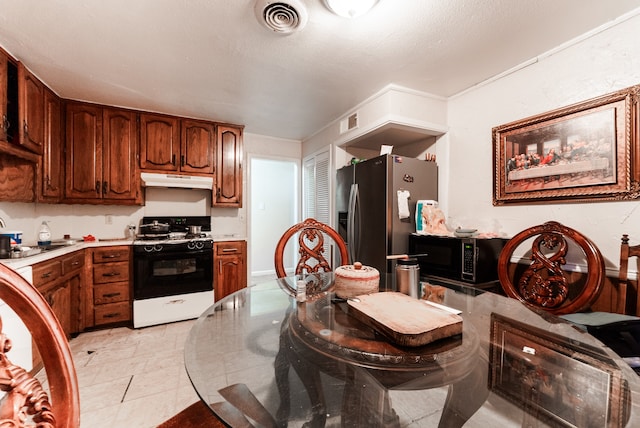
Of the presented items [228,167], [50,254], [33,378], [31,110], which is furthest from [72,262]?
[33,378]

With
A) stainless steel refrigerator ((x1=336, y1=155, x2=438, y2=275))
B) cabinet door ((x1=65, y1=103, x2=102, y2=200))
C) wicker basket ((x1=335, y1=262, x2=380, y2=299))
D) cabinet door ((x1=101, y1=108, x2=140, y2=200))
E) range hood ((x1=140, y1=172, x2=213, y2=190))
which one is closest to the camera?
wicker basket ((x1=335, y1=262, x2=380, y2=299))

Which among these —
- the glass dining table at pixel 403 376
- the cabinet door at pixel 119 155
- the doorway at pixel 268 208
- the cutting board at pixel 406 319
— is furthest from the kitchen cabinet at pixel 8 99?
the doorway at pixel 268 208

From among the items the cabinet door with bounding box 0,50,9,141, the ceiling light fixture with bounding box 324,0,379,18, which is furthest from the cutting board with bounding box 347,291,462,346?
the cabinet door with bounding box 0,50,9,141

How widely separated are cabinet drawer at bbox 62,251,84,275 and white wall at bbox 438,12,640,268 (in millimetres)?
3531

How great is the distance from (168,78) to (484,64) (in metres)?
2.66

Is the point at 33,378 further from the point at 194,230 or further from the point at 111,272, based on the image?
the point at 194,230

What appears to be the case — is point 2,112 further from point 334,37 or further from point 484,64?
point 484,64

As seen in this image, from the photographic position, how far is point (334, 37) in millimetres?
1831

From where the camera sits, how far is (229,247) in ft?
11.1

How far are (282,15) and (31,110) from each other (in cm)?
232

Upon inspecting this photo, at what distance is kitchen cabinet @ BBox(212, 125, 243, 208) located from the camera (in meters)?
3.55

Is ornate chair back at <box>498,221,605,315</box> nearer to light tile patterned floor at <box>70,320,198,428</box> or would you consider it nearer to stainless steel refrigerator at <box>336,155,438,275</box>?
stainless steel refrigerator at <box>336,155,438,275</box>

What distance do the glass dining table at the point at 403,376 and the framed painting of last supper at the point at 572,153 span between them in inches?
50.2

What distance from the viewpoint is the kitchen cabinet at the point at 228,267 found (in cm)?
330
